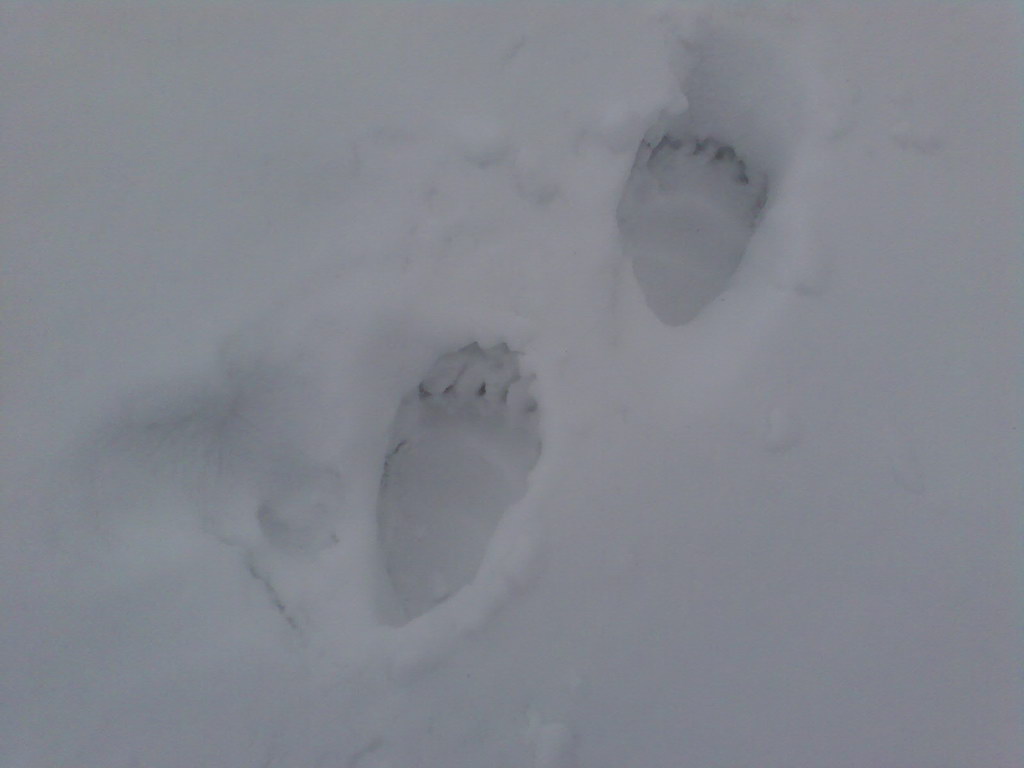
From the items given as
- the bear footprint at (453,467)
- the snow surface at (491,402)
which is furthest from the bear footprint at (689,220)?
the bear footprint at (453,467)

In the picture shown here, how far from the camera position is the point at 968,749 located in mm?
769

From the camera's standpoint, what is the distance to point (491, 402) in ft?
2.64

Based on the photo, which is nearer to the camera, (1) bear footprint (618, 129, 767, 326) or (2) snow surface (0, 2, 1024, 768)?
(2) snow surface (0, 2, 1024, 768)

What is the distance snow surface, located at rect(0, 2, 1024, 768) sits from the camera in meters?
0.72

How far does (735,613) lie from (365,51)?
656 millimetres

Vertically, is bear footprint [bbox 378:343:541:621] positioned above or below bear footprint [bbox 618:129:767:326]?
below

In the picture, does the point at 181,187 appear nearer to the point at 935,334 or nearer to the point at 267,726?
the point at 267,726

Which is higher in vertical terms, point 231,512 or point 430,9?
point 430,9

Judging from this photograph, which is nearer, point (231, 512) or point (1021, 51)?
point (231, 512)

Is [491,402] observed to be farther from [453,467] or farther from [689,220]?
[689,220]

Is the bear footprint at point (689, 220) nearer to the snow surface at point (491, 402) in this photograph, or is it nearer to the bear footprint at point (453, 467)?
the snow surface at point (491, 402)

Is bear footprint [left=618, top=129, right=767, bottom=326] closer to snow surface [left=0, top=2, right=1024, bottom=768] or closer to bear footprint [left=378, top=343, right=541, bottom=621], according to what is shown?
snow surface [left=0, top=2, right=1024, bottom=768]

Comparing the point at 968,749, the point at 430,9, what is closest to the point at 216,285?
the point at 430,9

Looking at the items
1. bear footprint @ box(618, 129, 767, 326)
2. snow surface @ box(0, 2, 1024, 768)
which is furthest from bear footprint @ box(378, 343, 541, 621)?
bear footprint @ box(618, 129, 767, 326)
